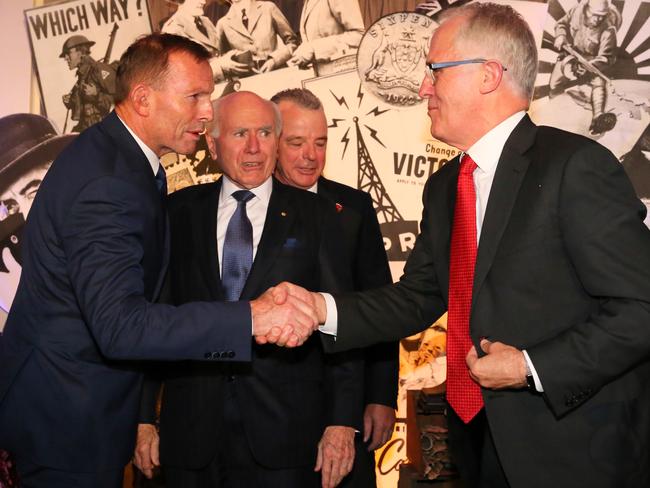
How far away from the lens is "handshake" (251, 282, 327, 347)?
2.72m

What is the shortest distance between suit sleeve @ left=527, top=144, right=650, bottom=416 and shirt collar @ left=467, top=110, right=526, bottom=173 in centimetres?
35

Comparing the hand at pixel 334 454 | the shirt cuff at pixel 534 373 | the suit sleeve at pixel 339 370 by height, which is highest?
the shirt cuff at pixel 534 373

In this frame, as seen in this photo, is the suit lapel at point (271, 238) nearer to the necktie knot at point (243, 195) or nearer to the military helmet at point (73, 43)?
the necktie knot at point (243, 195)

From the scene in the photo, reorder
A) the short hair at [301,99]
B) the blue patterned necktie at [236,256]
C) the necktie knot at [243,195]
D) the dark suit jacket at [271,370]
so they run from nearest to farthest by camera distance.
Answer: the dark suit jacket at [271,370] → the blue patterned necktie at [236,256] → the necktie knot at [243,195] → the short hair at [301,99]

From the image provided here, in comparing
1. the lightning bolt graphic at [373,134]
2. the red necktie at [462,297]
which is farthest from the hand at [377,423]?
the lightning bolt graphic at [373,134]

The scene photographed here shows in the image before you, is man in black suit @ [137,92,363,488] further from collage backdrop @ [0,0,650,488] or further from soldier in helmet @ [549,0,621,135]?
soldier in helmet @ [549,0,621,135]

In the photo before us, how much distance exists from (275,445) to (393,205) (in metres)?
2.10

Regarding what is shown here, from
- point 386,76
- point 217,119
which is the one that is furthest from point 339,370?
point 386,76

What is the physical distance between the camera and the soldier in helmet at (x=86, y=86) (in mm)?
4934

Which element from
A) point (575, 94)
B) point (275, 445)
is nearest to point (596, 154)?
point (275, 445)

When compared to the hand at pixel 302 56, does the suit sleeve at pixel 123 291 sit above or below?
below

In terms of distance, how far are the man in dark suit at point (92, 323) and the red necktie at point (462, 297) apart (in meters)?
0.62

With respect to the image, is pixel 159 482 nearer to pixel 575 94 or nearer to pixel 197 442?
pixel 197 442

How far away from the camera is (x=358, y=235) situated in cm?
361
